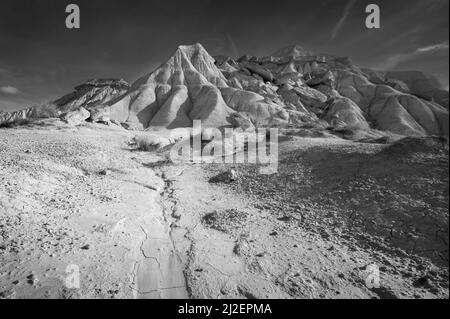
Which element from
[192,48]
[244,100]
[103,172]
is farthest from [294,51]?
[103,172]

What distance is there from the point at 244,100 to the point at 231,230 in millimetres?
45252

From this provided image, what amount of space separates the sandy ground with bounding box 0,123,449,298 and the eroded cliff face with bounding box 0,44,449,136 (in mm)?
20993

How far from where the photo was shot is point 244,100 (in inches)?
1950

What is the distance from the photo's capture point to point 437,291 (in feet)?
14.0

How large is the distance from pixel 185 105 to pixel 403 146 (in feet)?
143

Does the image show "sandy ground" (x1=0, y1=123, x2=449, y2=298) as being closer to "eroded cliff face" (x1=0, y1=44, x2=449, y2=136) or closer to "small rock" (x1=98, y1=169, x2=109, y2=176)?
"small rock" (x1=98, y1=169, x2=109, y2=176)

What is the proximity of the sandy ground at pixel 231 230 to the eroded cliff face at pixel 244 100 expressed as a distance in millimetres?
20993

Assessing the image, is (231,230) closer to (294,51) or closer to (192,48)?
(192,48)

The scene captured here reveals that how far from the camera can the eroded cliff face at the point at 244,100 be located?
4522cm

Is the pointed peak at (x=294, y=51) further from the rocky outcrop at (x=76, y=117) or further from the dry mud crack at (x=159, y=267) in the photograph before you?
the dry mud crack at (x=159, y=267)

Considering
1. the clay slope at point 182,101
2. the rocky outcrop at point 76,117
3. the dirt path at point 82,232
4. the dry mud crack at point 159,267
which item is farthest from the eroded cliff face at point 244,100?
the dry mud crack at point 159,267

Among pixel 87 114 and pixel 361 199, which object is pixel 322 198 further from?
pixel 87 114

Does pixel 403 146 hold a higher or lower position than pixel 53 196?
higher
